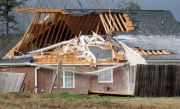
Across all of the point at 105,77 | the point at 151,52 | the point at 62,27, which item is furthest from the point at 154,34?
the point at 62,27

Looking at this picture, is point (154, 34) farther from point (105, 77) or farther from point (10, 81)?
point (10, 81)

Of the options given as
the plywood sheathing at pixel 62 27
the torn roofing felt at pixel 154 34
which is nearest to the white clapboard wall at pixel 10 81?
the plywood sheathing at pixel 62 27

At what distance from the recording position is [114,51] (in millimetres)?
44750

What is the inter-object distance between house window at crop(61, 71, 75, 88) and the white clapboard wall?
314 cm

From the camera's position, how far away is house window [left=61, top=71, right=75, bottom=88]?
4384 centimetres

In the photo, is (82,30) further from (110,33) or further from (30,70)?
(30,70)

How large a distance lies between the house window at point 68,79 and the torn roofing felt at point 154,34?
4727 millimetres

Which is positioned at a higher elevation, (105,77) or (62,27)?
(62,27)

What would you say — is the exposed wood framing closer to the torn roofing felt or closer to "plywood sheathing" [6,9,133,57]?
the torn roofing felt

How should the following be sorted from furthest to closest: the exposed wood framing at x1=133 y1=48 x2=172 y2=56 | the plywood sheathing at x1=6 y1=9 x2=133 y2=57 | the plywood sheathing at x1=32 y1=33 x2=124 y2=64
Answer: the plywood sheathing at x1=6 y1=9 x2=133 y2=57
the plywood sheathing at x1=32 y1=33 x2=124 y2=64
the exposed wood framing at x1=133 y1=48 x2=172 y2=56

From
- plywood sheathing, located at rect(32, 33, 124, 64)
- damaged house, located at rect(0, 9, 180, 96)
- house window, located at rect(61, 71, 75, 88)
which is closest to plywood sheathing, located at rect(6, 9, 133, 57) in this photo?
damaged house, located at rect(0, 9, 180, 96)

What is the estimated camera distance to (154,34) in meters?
47.5

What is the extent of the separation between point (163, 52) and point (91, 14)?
27.6 feet

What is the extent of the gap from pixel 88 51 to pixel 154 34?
6232mm
